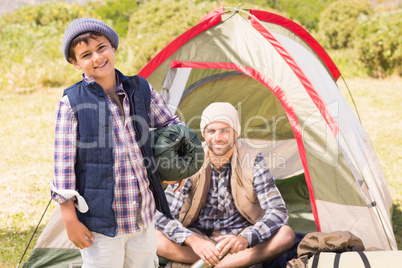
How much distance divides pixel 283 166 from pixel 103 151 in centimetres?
252

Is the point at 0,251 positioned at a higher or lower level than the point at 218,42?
lower

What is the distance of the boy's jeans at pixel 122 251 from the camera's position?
160cm

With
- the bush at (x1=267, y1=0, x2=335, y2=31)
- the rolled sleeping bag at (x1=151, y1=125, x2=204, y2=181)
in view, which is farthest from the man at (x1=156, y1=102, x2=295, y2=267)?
the bush at (x1=267, y1=0, x2=335, y2=31)

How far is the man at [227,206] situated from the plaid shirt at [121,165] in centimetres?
76

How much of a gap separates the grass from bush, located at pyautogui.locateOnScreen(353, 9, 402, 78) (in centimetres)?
23

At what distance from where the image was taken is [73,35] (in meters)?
1.53

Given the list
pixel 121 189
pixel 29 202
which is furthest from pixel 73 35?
pixel 29 202

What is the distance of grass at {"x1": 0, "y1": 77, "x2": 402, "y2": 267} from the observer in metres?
3.22

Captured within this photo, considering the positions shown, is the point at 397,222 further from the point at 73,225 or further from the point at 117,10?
the point at 117,10

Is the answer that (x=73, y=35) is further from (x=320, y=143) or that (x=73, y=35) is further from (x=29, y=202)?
(x=29, y=202)

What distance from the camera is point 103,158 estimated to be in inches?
60.6

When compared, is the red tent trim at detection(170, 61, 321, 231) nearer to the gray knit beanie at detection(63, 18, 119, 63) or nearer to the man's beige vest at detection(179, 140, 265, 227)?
the man's beige vest at detection(179, 140, 265, 227)

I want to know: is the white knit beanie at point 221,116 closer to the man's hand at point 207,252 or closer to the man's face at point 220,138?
the man's face at point 220,138

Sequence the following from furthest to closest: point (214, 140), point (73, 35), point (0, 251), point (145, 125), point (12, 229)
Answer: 1. point (12, 229)
2. point (0, 251)
3. point (214, 140)
4. point (145, 125)
5. point (73, 35)
